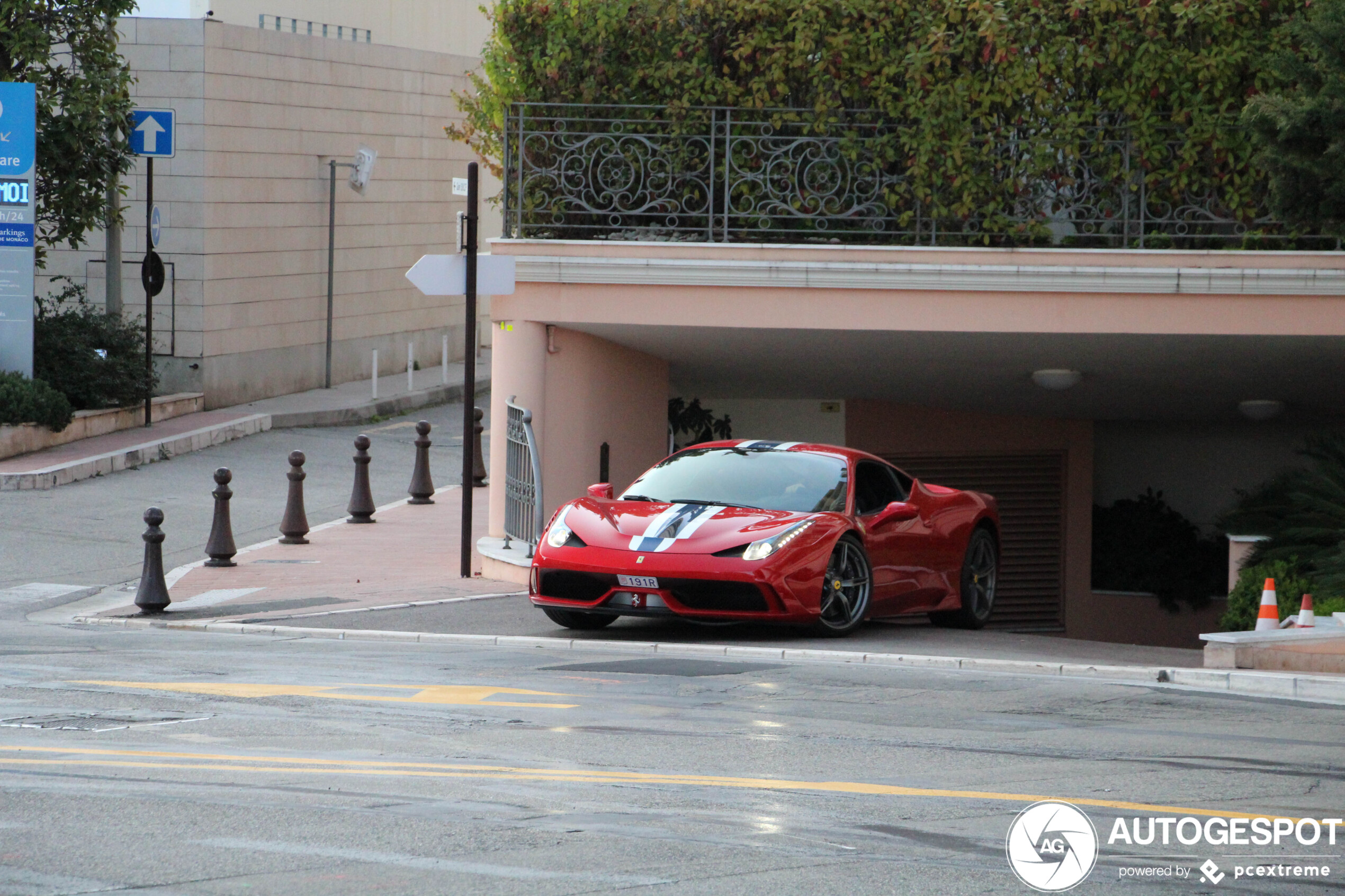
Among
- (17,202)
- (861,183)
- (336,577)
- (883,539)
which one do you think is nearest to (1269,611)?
(883,539)

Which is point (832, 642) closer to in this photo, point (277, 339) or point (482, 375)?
point (277, 339)

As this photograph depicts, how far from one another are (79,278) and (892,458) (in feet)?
39.1

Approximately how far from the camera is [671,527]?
36.9 feet

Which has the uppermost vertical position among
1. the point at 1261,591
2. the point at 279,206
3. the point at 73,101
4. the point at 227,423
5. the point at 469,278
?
the point at 73,101

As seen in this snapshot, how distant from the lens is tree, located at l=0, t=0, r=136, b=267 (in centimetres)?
2128

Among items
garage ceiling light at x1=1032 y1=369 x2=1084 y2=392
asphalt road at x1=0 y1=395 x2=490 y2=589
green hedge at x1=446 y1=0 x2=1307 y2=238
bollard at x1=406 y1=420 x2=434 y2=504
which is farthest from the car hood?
bollard at x1=406 y1=420 x2=434 y2=504

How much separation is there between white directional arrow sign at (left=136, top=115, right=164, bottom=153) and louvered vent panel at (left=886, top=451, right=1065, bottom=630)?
10.5m

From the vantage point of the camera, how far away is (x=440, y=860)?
5.63 m

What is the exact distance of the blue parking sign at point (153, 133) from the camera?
22625 millimetres

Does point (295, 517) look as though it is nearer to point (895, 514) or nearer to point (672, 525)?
point (672, 525)

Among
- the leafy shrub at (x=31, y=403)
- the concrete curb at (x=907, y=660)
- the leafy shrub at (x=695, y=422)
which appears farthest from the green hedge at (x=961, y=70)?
the leafy shrub at (x=31, y=403)

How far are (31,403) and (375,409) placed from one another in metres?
6.98

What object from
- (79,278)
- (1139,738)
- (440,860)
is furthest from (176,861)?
(79,278)

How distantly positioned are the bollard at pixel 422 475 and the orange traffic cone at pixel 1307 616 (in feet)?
34.9
